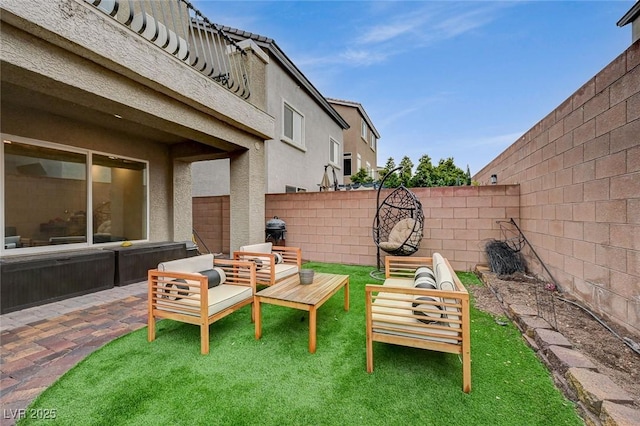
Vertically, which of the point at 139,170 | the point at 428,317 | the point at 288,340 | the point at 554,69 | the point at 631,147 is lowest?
the point at 288,340

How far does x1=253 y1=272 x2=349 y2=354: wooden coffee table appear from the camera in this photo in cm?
274

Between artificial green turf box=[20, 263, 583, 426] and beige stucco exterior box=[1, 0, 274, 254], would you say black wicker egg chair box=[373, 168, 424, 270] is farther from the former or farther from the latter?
beige stucco exterior box=[1, 0, 274, 254]

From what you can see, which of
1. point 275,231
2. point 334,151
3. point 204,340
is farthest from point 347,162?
point 204,340

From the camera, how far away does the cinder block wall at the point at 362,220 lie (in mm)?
5762

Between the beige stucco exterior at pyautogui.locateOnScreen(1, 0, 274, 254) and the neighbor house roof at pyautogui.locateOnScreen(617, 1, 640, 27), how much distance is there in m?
7.76

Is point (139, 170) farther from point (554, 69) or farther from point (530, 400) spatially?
point (554, 69)

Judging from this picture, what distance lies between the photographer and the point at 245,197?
19.9 ft

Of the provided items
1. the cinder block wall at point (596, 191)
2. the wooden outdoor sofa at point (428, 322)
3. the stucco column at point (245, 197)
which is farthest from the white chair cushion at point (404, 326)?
the stucco column at point (245, 197)

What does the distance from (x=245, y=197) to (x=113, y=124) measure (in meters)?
2.86

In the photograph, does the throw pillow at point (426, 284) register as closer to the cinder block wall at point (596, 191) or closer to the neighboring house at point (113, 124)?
the cinder block wall at point (596, 191)

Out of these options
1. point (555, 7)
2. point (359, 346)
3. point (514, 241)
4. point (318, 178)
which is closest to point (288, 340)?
point (359, 346)

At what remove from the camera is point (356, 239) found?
22.5 feet

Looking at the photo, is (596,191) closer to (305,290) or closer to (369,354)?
(369,354)

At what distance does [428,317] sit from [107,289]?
5.34 meters
